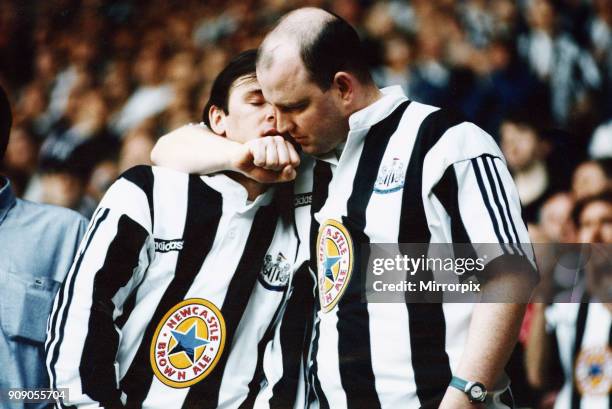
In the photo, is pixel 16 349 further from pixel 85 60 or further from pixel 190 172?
pixel 85 60

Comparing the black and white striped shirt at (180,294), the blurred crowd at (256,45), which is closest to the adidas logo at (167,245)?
the black and white striped shirt at (180,294)

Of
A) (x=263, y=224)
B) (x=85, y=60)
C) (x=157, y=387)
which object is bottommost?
(x=157, y=387)

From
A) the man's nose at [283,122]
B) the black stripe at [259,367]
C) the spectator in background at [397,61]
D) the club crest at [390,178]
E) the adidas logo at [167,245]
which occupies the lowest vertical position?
the black stripe at [259,367]

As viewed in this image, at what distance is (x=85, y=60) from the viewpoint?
2.06 metres

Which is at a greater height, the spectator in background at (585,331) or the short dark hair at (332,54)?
the short dark hair at (332,54)

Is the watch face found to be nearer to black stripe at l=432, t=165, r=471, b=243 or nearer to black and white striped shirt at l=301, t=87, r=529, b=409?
black and white striped shirt at l=301, t=87, r=529, b=409

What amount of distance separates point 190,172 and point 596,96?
966 millimetres

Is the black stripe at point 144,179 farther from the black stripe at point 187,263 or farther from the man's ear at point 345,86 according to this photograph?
the man's ear at point 345,86

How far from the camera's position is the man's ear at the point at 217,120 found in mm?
1492

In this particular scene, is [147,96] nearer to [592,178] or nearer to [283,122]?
[283,122]

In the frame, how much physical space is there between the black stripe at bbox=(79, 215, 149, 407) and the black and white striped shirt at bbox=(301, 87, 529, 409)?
33 cm

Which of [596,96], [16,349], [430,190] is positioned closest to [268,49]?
[430,190]

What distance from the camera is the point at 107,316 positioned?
1298 millimetres

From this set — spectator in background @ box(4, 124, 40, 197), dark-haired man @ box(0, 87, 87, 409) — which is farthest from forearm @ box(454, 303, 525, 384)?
spectator in background @ box(4, 124, 40, 197)
